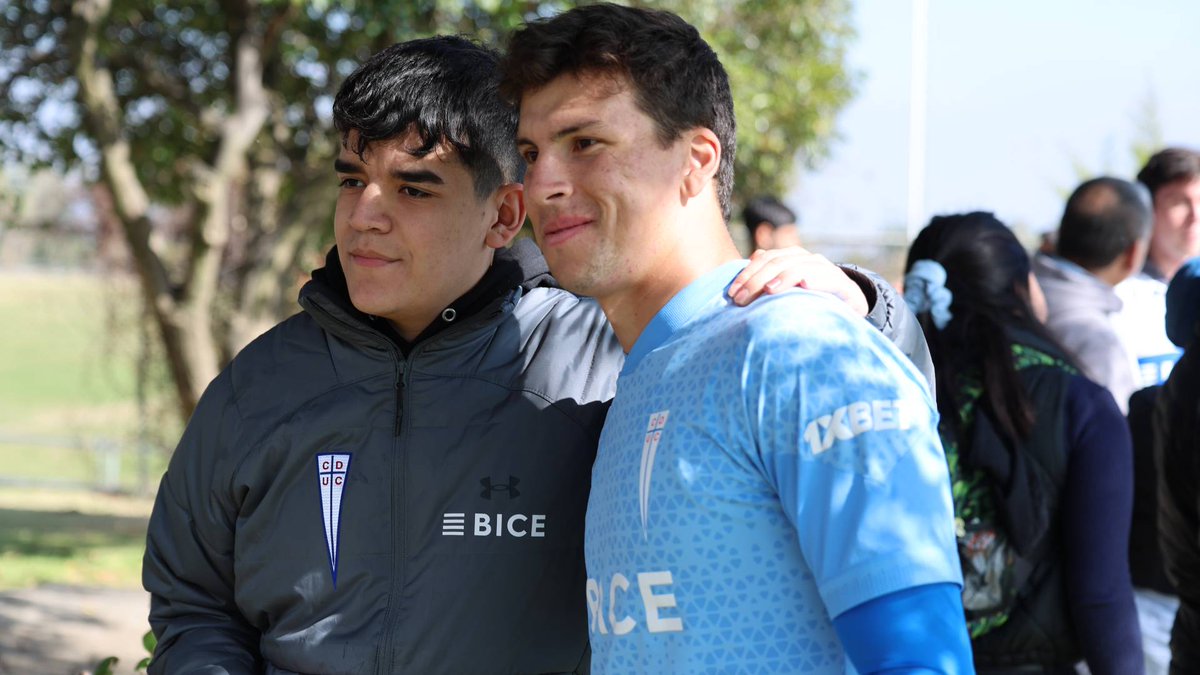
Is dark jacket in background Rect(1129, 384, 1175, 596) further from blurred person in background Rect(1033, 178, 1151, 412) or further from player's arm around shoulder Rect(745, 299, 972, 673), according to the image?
player's arm around shoulder Rect(745, 299, 972, 673)

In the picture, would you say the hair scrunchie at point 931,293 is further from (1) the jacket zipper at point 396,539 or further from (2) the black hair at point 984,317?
(1) the jacket zipper at point 396,539

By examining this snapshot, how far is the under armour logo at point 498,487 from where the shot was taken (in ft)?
7.84

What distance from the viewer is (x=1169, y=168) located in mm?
5461

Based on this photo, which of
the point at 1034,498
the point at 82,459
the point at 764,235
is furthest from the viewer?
the point at 82,459

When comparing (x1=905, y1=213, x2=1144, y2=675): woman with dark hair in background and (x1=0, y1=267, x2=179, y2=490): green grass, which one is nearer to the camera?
(x1=905, y1=213, x2=1144, y2=675): woman with dark hair in background

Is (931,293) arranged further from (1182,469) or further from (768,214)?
(768,214)

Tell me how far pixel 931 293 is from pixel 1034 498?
592mm

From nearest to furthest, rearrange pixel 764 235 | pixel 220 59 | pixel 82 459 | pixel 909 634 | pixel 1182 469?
pixel 909 634 → pixel 1182 469 → pixel 764 235 → pixel 220 59 → pixel 82 459

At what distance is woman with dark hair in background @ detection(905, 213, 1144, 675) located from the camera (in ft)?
10.7

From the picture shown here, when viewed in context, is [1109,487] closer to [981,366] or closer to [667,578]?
[981,366]

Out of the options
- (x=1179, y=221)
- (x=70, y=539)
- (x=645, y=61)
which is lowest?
(x=70, y=539)

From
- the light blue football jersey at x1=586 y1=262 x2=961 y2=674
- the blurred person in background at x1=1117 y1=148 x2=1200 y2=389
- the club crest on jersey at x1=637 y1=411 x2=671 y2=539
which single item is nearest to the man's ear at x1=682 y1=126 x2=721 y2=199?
the light blue football jersey at x1=586 y1=262 x2=961 y2=674

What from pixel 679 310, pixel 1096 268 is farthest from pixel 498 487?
pixel 1096 268

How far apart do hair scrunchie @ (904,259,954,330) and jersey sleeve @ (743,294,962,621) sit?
1827 mm
